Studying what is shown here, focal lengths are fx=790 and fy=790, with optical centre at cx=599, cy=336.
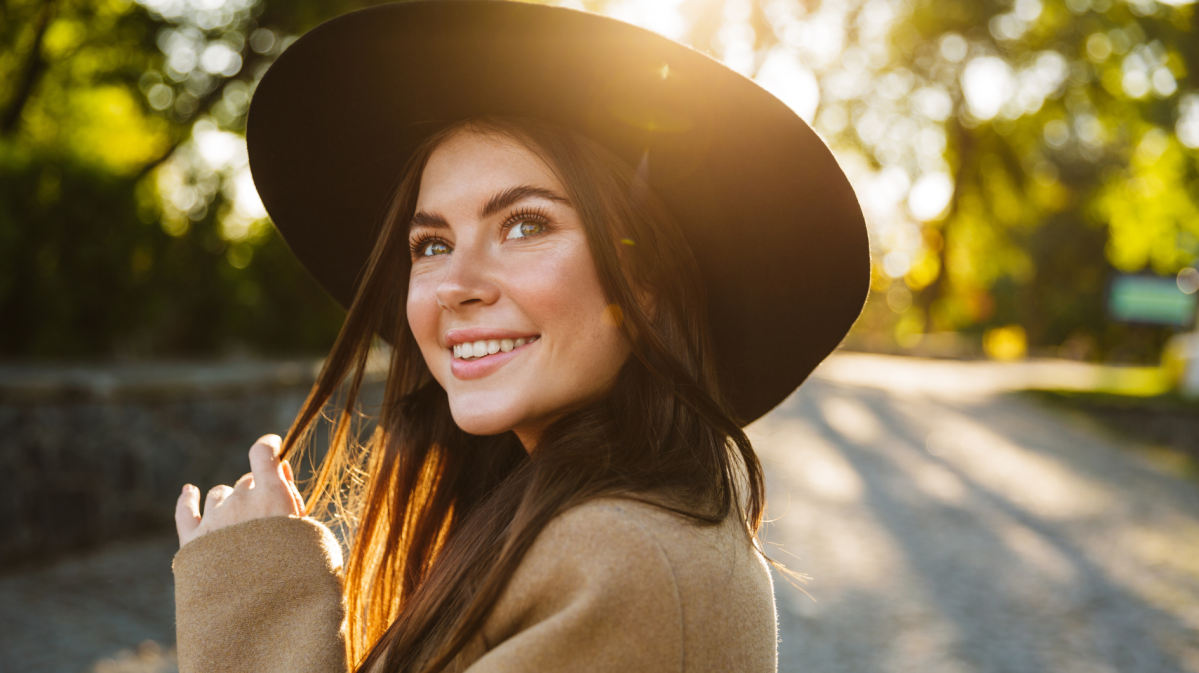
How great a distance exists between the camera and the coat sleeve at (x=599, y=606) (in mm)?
991

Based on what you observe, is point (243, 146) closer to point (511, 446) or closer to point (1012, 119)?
point (511, 446)

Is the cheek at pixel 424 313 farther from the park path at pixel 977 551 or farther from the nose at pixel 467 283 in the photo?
the park path at pixel 977 551

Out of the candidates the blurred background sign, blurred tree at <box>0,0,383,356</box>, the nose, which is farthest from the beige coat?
the blurred background sign

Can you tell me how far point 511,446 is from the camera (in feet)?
5.99

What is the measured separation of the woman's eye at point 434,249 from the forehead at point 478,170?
0.09 meters

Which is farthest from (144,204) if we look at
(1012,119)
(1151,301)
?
(1012,119)

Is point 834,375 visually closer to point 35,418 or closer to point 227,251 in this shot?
point 227,251

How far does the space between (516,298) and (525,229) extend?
0.13 meters

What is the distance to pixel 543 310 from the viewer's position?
135cm

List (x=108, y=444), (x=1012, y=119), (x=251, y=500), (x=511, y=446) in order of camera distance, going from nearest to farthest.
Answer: (x=251, y=500) → (x=511, y=446) → (x=108, y=444) → (x=1012, y=119)

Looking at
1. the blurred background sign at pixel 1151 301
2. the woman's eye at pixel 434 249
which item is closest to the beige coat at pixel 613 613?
the woman's eye at pixel 434 249

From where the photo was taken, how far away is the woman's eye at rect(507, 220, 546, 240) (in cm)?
A: 140

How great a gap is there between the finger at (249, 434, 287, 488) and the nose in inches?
18.9

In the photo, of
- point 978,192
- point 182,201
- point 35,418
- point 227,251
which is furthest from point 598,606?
point 978,192
